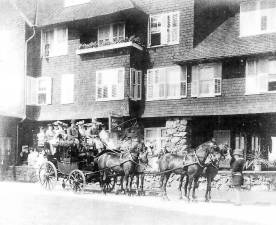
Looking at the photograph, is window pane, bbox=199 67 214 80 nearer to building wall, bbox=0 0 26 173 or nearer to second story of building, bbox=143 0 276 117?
second story of building, bbox=143 0 276 117

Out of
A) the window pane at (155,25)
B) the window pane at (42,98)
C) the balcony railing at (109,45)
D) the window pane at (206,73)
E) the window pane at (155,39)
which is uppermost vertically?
the window pane at (155,25)

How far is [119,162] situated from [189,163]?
3.17 m

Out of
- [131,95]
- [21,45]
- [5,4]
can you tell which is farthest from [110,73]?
[5,4]

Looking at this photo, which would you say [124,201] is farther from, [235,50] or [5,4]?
[5,4]

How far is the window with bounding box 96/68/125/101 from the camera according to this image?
24844mm

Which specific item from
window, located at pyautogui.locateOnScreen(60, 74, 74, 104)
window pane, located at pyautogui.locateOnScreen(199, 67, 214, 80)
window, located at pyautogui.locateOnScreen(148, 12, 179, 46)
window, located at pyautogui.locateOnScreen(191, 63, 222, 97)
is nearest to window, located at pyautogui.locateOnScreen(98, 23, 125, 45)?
window, located at pyautogui.locateOnScreen(148, 12, 179, 46)

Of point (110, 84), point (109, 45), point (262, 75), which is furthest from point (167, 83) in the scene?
point (262, 75)

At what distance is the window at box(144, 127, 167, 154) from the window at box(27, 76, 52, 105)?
676 centimetres

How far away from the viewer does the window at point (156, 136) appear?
24.8 metres

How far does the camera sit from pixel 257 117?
75.6ft

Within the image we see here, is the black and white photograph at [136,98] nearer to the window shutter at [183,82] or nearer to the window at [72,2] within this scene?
the window shutter at [183,82]

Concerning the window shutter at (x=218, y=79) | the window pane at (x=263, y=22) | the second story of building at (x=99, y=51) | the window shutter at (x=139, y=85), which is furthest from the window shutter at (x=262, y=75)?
the window shutter at (x=139, y=85)

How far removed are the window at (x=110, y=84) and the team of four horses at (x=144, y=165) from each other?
686cm

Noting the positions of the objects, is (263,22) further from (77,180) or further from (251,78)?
(77,180)
